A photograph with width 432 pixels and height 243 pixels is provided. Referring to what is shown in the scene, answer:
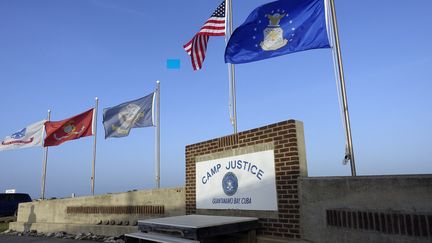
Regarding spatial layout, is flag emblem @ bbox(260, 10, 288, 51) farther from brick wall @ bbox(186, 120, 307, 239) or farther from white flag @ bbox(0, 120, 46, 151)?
white flag @ bbox(0, 120, 46, 151)

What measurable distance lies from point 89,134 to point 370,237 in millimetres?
13959

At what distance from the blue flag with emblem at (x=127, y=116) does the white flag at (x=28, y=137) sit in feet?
16.3

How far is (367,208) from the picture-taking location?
5.60 meters

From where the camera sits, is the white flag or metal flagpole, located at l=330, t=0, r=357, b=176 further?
the white flag

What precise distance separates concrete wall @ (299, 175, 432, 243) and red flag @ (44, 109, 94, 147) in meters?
12.7

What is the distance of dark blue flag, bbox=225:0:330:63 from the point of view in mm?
7637

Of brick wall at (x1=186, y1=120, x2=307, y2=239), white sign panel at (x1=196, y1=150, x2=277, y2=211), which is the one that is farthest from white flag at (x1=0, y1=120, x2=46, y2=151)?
brick wall at (x1=186, y1=120, x2=307, y2=239)

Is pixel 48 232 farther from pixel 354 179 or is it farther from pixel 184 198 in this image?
pixel 354 179

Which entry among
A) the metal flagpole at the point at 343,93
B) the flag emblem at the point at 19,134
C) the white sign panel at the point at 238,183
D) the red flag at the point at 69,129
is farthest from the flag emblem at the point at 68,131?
the metal flagpole at the point at 343,93

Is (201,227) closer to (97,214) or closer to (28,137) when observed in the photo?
(97,214)

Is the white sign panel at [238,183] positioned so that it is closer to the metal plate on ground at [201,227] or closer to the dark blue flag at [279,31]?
the metal plate on ground at [201,227]

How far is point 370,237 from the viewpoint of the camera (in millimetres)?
5473

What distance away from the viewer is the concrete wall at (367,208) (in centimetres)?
502

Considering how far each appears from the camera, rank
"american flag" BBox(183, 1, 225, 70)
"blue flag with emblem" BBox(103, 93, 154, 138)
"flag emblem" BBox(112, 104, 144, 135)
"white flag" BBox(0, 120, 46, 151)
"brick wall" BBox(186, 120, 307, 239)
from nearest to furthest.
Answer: "brick wall" BBox(186, 120, 307, 239), "american flag" BBox(183, 1, 225, 70), "blue flag with emblem" BBox(103, 93, 154, 138), "flag emblem" BBox(112, 104, 144, 135), "white flag" BBox(0, 120, 46, 151)
